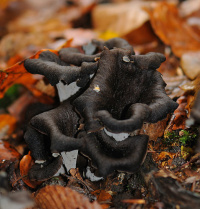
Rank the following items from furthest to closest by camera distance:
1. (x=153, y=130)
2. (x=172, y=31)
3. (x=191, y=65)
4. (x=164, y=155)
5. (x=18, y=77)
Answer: (x=172, y=31) → (x=191, y=65) → (x=18, y=77) → (x=153, y=130) → (x=164, y=155)

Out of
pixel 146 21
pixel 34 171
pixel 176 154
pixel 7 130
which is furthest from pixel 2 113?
pixel 146 21

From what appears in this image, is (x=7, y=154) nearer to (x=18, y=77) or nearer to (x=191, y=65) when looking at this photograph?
(x=18, y=77)

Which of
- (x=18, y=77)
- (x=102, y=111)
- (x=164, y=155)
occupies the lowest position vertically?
(x=164, y=155)

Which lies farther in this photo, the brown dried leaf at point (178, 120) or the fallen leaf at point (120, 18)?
the fallen leaf at point (120, 18)

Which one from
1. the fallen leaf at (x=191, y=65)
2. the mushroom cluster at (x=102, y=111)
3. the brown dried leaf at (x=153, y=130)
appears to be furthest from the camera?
the fallen leaf at (x=191, y=65)

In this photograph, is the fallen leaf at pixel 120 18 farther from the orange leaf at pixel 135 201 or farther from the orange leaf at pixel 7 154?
the orange leaf at pixel 135 201

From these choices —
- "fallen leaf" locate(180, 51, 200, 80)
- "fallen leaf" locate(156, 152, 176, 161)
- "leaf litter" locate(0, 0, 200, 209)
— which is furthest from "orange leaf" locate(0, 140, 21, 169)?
"fallen leaf" locate(180, 51, 200, 80)


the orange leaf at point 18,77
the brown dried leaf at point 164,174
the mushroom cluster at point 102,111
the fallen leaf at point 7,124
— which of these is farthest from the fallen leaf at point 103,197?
the fallen leaf at point 7,124

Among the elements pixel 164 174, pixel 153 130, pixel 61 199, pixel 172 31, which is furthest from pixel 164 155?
pixel 172 31
